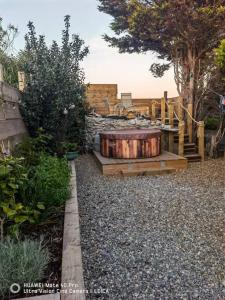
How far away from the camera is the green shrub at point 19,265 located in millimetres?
1237

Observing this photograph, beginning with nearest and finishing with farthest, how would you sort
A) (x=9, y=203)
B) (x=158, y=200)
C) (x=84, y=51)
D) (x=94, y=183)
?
(x=9, y=203) → (x=158, y=200) → (x=94, y=183) → (x=84, y=51)

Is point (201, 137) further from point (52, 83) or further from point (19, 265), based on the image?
point (19, 265)

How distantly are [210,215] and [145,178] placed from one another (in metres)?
1.97

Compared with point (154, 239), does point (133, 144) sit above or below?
above

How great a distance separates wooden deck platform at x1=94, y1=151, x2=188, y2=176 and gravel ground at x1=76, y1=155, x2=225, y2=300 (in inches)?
27.1

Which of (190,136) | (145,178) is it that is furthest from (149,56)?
(145,178)

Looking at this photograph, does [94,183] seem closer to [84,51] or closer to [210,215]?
[210,215]

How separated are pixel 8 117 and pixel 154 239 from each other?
2.52 metres

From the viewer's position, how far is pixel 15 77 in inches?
228

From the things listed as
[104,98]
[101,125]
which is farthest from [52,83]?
[104,98]

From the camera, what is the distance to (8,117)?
11.3 feet

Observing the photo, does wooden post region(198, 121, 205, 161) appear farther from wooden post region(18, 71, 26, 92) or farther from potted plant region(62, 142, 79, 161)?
wooden post region(18, 71, 26, 92)

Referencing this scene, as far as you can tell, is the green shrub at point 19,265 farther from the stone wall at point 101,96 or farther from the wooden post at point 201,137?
the stone wall at point 101,96

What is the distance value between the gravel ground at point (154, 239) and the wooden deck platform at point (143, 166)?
69 cm
